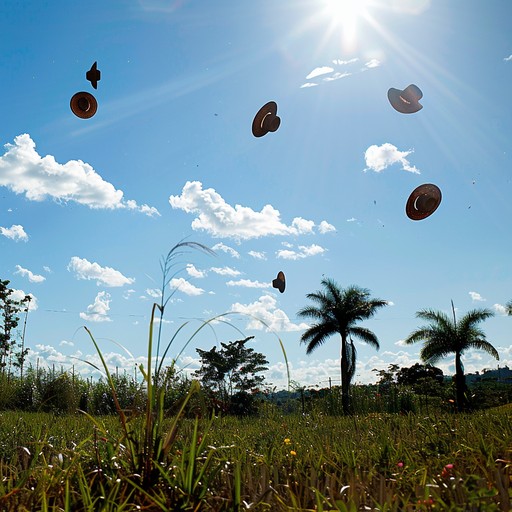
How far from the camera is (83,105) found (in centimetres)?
415

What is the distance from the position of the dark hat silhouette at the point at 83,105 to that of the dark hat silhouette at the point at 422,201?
7.87 feet

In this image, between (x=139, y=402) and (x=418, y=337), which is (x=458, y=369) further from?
(x=139, y=402)

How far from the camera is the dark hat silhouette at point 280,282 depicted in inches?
176

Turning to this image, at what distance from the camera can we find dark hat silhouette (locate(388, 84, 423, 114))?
434 centimetres

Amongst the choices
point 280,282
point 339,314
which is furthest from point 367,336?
point 280,282

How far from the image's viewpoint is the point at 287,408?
16906 mm

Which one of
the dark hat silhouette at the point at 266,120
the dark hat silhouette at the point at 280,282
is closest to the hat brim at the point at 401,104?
the dark hat silhouette at the point at 266,120

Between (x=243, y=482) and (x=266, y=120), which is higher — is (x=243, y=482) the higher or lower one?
the lower one

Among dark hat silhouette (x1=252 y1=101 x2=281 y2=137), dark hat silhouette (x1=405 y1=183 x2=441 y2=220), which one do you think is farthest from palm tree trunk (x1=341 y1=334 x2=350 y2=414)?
dark hat silhouette (x1=252 y1=101 x2=281 y2=137)

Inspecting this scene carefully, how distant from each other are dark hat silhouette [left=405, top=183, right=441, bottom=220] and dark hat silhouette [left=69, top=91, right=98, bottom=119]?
7.87 ft

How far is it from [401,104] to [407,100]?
6cm

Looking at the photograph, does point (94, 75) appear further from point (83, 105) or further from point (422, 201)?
point (422, 201)

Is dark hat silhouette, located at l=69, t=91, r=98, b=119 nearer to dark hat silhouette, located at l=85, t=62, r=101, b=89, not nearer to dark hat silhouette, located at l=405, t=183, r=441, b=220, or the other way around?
dark hat silhouette, located at l=85, t=62, r=101, b=89

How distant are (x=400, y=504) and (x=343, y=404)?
17.2m
